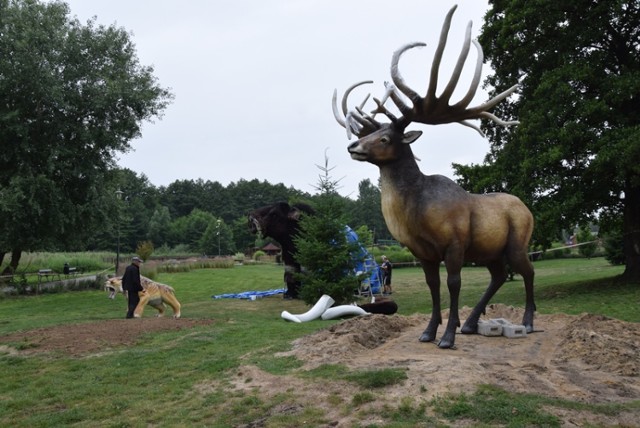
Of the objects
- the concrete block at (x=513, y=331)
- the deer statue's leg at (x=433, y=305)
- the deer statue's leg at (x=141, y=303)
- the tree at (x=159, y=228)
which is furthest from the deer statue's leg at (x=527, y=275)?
the tree at (x=159, y=228)

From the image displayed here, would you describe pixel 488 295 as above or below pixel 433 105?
below

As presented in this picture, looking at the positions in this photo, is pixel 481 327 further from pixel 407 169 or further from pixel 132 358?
pixel 132 358

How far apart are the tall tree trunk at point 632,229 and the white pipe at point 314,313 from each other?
9.90 meters

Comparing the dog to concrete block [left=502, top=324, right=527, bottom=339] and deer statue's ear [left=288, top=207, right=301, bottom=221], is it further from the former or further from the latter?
concrete block [left=502, top=324, right=527, bottom=339]

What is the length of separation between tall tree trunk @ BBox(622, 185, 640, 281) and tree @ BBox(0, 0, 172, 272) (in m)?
19.4

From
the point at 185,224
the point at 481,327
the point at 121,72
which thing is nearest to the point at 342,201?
the point at 481,327

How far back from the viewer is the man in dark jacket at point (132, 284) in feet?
46.2

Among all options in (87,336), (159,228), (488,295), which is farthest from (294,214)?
(159,228)

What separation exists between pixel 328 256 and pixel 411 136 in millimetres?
7530

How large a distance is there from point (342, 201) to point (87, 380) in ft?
29.2

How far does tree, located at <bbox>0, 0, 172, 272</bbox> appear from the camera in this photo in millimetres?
22422

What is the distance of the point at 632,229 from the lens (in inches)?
664

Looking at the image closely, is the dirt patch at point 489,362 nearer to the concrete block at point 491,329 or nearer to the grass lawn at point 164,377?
the concrete block at point 491,329

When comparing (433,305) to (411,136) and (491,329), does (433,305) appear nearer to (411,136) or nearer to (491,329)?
(491,329)
